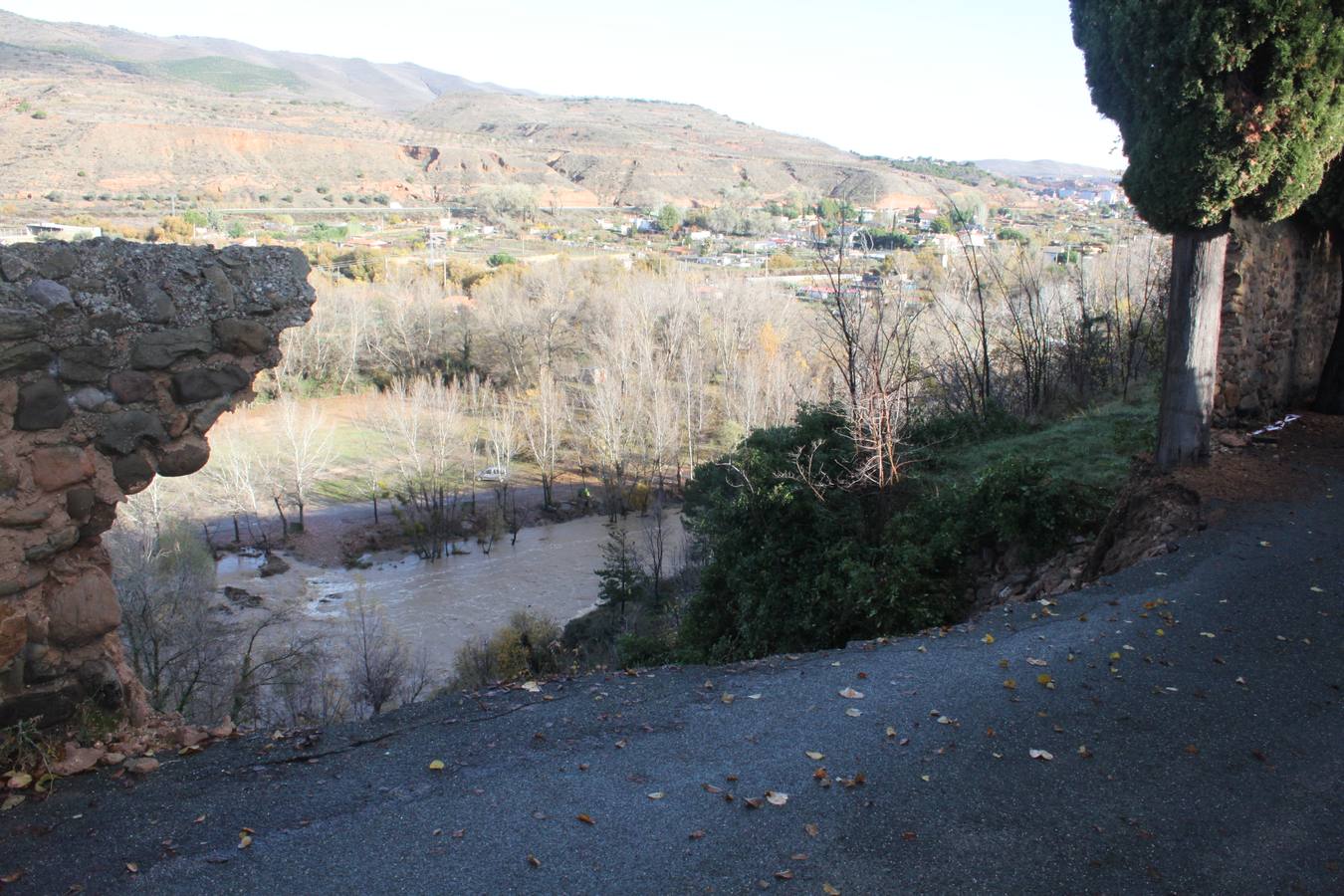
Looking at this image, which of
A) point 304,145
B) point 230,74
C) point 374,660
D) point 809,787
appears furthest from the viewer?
point 230,74

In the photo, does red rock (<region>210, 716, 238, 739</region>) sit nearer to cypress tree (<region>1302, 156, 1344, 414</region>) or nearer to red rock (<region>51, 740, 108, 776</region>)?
red rock (<region>51, 740, 108, 776</region>)

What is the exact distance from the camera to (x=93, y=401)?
4129mm

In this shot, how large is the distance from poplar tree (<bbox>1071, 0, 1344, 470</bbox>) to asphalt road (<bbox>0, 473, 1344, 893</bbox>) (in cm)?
285

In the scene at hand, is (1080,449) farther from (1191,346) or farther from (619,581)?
(619,581)

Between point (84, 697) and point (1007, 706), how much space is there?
15.3 ft

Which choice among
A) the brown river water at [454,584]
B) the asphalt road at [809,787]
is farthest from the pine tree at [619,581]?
the asphalt road at [809,787]

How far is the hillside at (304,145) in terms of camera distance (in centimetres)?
6128

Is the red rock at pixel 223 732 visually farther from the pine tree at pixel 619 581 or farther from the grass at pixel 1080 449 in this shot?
the pine tree at pixel 619 581

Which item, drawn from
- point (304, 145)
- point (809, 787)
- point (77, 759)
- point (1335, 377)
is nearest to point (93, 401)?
point (77, 759)

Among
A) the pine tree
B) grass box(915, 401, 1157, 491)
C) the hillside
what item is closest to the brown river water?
the pine tree

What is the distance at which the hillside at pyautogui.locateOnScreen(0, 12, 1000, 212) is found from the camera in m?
61.3

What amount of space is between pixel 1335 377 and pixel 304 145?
90.2 metres

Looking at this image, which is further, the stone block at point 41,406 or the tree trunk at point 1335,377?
the tree trunk at point 1335,377

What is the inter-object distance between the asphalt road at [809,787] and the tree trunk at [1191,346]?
2.46 m
